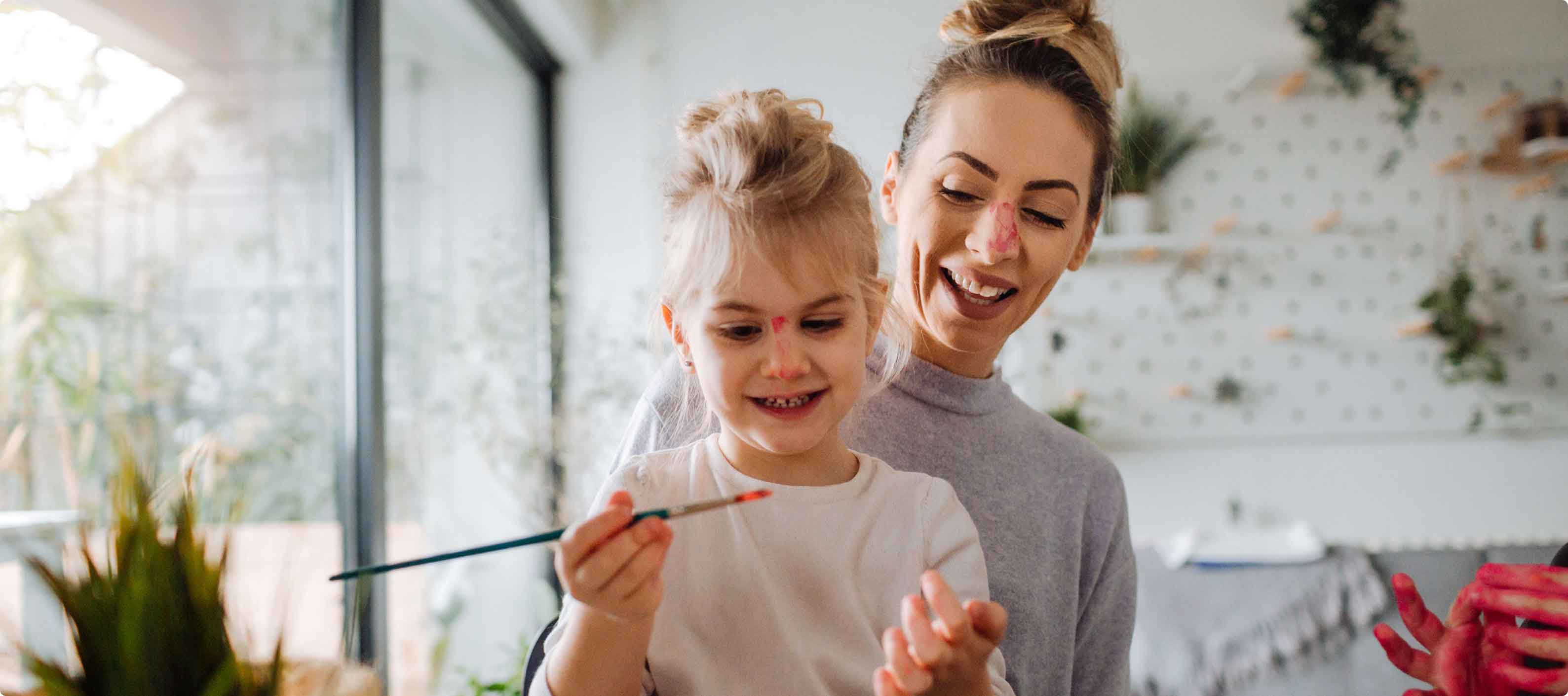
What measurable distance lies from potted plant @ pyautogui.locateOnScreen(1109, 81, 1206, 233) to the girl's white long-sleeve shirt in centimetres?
283

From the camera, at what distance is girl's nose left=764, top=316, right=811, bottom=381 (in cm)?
67

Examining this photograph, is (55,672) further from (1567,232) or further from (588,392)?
(1567,232)

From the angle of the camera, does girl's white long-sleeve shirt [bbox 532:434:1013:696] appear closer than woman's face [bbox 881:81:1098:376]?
Yes

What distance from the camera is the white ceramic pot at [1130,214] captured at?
3.31 m

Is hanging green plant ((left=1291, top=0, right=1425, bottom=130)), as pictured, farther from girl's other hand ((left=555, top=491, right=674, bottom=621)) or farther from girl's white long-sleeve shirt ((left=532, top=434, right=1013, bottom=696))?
girl's other hand ((left=555, top=491, right=674, bottom=621))

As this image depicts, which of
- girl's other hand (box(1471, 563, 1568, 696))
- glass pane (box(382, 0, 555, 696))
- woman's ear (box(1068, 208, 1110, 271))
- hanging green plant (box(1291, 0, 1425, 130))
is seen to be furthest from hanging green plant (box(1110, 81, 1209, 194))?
girl's other hand (box(1471, 563, 1568, 696))

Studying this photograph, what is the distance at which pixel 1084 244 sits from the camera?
101 centimetres

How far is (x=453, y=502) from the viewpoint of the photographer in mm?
2744

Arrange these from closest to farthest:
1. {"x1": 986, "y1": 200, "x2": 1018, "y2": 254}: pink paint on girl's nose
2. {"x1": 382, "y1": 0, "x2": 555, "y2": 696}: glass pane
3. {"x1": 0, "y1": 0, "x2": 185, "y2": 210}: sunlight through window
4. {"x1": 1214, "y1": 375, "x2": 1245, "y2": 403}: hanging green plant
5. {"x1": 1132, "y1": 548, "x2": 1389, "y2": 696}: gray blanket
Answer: {"x1": 986, "y1": 200, "x2": 1018, "y2": 254}: pink paint on girl's nose
{"x1": 0, "y1": 0, "x2": 185, "y2": 210}: sunlight through window
{"x1": 382, "y1": 0, "x2": 555, "y2": 696}: glass pane
{"x1": 1132, "y1": 548, "x2": 1389, "y2": 696}: gray blanket
{"x1": 1214, "y1": 375, "x2": 1245, "y2": 403}: hanging green plant

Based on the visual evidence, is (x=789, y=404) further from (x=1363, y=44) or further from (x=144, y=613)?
(x=1363, y=44)

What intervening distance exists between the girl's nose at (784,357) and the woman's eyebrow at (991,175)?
308 millimetres

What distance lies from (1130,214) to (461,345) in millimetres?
2249

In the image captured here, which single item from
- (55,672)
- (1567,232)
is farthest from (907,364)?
(1567,232)

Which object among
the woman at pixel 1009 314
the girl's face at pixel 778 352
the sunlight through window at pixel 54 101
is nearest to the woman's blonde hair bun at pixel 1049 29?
the woman at pixel 1009 314
